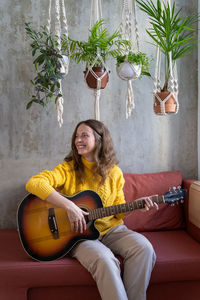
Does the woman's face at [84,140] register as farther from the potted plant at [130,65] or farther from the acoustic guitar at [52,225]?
the potted plant at [130,65]

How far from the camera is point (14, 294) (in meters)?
1.68

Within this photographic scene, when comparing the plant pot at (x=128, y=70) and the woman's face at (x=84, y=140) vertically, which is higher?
the plant pot at (x=128, y=70)

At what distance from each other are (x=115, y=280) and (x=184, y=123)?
158 centimetres

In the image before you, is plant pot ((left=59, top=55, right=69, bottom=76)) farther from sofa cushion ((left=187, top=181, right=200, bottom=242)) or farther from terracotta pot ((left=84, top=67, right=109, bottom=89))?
sofa cushion ((left=187, top=181, right=200, bottom=242))

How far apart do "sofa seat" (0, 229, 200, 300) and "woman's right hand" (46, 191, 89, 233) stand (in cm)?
20

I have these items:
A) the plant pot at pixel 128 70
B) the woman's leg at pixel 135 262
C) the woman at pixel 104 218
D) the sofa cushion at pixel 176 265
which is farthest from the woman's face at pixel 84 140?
the sofa cushion at pixel 176 265

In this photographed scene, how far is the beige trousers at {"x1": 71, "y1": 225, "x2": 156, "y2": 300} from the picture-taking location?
155cm

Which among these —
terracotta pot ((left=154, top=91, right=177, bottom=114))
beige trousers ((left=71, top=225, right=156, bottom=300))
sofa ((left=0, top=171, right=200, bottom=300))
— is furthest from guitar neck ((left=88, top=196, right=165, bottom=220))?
terracotta pot ((left=154, top=91, right=177, bottom=114))

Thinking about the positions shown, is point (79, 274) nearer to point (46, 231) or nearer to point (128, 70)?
point (46, 231)

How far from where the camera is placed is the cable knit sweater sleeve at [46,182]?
1.75m

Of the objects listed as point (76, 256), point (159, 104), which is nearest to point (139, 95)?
point (159, 104)

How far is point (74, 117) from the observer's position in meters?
2.53

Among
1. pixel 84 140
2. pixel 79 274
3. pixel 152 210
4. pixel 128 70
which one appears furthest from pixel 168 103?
pixel 79 274

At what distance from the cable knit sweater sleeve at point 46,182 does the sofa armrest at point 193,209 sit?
0.95 m
